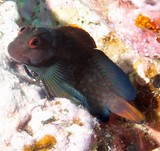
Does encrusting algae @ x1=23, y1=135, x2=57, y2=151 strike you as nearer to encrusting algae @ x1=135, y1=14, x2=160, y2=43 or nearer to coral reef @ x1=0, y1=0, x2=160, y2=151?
coral reef @ x1=0, y1=0, x2=160, y2=151

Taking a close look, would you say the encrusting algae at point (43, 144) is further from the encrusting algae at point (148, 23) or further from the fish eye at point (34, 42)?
the encrusting algae at point (148, 23)

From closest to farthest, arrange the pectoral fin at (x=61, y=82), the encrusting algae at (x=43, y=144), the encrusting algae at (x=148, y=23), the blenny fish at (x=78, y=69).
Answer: the encrusting algae at (x=43, y=144) < the blenny fish at (x=78, y=69) < the pectoral fin at (x=61, y=82) < the encrusting algae at (x=148, y=23)

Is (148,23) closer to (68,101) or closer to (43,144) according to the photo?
(68,101)

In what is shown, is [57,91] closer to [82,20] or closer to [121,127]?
Answer: [121,127]

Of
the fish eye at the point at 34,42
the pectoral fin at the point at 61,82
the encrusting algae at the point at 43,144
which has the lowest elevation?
the encrusting algae at the point at 43,144

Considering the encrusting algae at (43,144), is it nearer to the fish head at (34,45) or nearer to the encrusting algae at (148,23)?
the fish head at (34,45)

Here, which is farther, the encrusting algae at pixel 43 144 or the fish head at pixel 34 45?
the fish head at pixel 34 45

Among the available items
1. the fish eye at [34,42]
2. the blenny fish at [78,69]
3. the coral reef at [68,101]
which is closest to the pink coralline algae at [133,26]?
the coral reef at [68,101]

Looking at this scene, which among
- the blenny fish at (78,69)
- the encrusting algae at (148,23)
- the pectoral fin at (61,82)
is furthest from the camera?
the encrusting algae at (148,23)

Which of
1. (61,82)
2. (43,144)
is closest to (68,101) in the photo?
(61,82)

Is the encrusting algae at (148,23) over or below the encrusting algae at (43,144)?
over
